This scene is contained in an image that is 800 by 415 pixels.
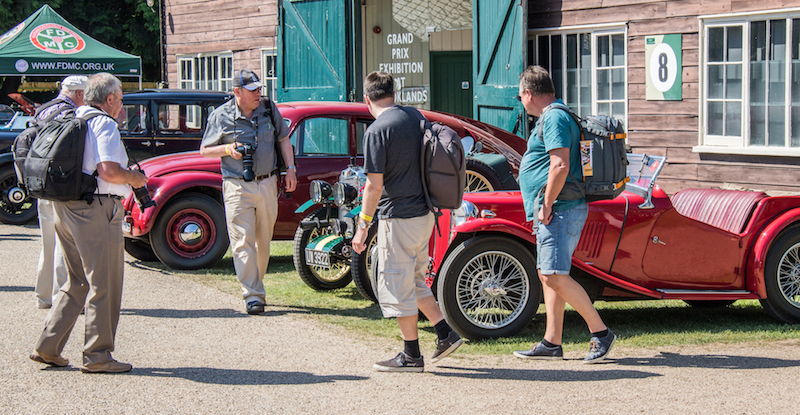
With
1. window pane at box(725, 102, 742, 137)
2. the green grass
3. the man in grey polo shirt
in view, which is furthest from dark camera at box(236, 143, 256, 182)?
window pane at box(725, 102, 742, 137)

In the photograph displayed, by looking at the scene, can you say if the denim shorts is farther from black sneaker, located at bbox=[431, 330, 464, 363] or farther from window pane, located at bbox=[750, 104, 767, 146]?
window pane, located at bbox=[750, 104, 767, 146]

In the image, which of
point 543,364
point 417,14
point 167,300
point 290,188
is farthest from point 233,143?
point 417,14

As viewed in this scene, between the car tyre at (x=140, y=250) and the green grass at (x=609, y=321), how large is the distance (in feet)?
4.25

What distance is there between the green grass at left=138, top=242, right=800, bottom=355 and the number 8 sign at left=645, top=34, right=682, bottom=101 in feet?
Result: 15.4

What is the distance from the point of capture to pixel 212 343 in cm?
569

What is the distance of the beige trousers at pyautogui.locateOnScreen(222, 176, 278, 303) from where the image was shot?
668 cm

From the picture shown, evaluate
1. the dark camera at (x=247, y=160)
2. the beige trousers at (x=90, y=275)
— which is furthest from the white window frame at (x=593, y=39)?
the beige trousers at (x=90, y=275)

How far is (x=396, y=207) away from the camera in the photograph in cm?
488

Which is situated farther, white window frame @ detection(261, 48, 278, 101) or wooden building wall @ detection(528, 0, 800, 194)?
white window frame @ detection(261, 48, 278, 101)

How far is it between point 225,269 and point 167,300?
4.83ft

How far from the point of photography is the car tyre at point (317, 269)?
730 centimetres

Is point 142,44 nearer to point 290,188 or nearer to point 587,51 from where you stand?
point 587,51

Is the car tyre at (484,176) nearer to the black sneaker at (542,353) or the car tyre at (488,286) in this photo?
the car tyre at (488,286)

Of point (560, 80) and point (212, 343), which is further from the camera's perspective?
point (560, 80)
